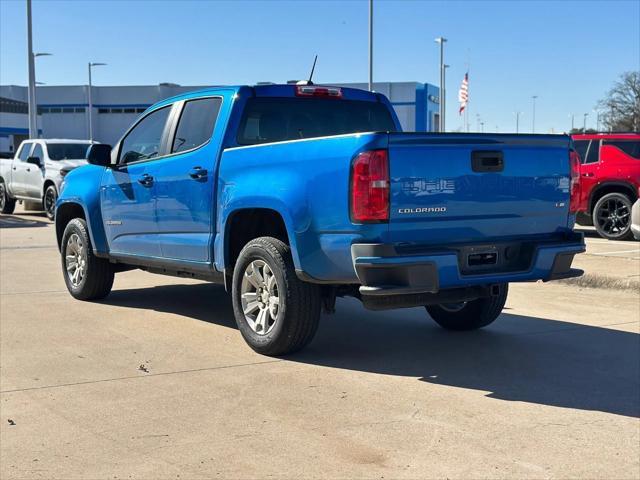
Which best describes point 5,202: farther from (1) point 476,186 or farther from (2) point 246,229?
(1) point 476,186

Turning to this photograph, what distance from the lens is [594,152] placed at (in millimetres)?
15047

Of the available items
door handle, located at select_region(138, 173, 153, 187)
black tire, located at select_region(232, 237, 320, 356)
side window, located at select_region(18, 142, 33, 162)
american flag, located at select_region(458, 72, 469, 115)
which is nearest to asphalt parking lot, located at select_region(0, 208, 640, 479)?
black tire, located at select_region(232, 237, 320, 356)

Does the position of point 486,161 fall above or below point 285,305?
above

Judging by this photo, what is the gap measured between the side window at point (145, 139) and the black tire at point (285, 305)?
1.91 m

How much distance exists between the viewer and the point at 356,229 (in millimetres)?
5082

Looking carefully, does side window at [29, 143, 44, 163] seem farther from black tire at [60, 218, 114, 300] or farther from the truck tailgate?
the truck tailgate

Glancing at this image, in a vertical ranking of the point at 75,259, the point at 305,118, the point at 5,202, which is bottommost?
the point at 5,202

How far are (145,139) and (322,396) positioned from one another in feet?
11.9

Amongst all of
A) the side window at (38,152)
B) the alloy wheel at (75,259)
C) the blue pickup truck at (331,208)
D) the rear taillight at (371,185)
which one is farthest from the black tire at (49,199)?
the rear taillight at (371,185)

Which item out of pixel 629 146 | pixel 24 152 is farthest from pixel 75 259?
pixel 24 152

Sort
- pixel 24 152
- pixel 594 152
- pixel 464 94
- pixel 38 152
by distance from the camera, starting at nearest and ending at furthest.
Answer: pixel 594 152 → pixel 38 152 → pixel 24 152 → pixel 464 94

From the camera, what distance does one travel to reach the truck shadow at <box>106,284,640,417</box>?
206 inches

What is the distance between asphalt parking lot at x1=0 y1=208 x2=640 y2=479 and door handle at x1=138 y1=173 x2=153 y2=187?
127 cm

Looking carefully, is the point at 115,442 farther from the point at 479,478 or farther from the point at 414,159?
the point at 414,159
